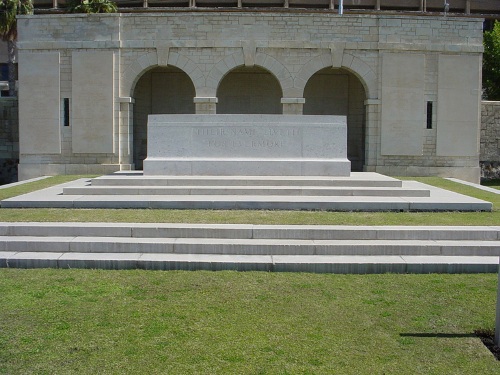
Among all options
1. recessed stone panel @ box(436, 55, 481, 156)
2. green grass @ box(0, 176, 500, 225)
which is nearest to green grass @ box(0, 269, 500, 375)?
green grass @ box(0, 176, 500, 225)

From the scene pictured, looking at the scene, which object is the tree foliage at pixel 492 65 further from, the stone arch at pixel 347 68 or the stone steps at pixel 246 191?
the stone steps at pixel 246 191

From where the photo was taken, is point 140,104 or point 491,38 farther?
point 491,38

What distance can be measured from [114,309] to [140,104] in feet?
61.2

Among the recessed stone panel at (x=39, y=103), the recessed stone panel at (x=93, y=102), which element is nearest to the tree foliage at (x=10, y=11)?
the recessed stone panel at (x=39, y=103)

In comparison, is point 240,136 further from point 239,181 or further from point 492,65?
point 492,65

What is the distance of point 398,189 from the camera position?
493 inches

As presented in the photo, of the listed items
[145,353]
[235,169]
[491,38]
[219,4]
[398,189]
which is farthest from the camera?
[219,4]

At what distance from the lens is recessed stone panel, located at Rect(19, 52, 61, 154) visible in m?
21.4

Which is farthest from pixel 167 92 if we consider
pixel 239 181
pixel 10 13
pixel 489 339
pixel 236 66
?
pixel 489 339

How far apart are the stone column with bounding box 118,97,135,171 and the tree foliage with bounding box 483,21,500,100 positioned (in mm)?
21358

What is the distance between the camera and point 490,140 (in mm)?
24219

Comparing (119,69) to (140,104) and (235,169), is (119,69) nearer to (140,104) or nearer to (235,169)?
(140,104)

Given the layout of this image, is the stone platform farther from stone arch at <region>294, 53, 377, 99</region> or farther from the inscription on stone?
stone arch at <region>294, 53, 377, 99</region>

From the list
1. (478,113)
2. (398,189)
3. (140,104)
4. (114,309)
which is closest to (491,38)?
(478,113)
